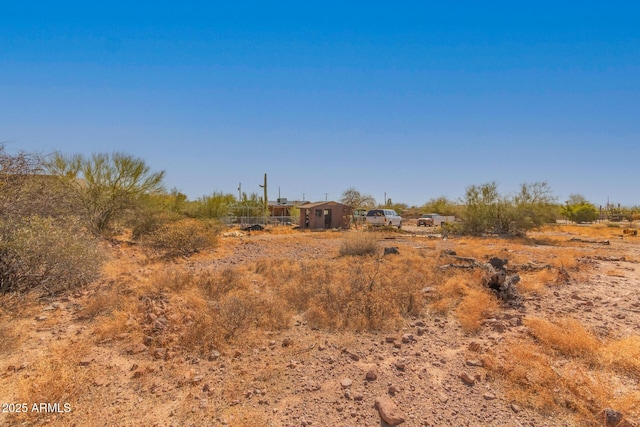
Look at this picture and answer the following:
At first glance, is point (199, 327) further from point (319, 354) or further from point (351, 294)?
point (351, 294)

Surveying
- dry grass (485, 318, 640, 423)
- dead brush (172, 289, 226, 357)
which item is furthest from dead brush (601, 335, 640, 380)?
dead brush (172, 289, 226, 357)

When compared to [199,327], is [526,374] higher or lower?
lower

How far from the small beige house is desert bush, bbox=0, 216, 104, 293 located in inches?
862

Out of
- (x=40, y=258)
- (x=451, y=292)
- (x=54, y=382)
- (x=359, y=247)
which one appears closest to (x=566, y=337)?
(x=451, y=292)

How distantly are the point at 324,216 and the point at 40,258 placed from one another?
2372cm

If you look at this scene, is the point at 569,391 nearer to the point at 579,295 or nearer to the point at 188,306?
the point at 579,295

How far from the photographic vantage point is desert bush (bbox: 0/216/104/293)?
224 inches

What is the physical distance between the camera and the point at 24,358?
4082 mm

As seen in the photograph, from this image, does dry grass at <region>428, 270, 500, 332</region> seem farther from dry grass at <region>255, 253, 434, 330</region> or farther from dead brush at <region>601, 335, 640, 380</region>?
dead brush at <region>601, 335, 640, 380</region>

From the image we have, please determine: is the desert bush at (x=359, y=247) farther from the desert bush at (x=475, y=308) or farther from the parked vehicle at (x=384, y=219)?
the parked vehicle at (x=384, y=219)

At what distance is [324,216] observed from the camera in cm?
2914

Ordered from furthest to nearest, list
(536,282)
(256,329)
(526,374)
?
1. (536,282)
2. (256,329)
3. (526,374)

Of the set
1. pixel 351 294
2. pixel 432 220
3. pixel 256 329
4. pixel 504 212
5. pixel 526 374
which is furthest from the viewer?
pixel 432 220

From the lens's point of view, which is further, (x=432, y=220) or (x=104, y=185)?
(x=432, y=220)
